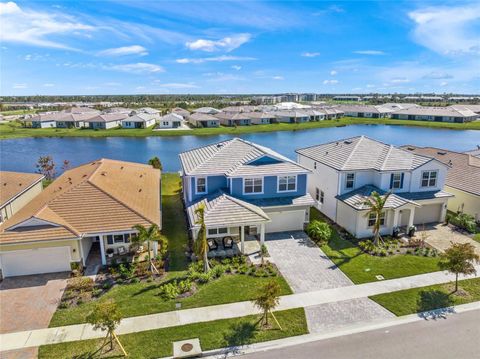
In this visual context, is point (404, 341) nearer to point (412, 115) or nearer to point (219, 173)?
point (219, 173)

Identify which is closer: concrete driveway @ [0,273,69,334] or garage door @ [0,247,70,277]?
concrete driveway @ [0,273,69,334]

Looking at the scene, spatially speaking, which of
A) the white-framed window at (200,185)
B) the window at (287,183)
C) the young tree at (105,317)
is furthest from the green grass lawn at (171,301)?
the window at (287,183)

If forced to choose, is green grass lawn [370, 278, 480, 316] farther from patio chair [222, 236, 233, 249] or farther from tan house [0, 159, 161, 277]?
tan house [0, 159, 161, 277]

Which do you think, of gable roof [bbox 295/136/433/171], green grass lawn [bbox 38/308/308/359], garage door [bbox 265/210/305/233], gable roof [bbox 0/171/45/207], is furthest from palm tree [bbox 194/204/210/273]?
gable roof [bbox 0/171/45/207]

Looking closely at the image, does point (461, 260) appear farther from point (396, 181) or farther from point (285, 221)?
point (285, 221)

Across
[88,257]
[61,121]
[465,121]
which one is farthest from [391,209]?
[465,121]
